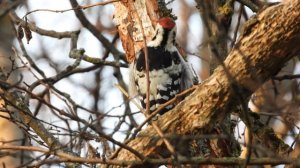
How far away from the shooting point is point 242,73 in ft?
11.4

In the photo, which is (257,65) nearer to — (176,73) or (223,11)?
(223,11)

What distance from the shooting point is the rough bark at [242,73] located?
3402 millimetres

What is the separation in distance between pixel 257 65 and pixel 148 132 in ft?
2.42

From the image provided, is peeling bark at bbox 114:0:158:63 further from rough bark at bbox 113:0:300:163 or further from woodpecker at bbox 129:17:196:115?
rough bark at bbox 113:0:300:163

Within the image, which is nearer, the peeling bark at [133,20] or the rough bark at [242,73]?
the rough bark at [242,73]

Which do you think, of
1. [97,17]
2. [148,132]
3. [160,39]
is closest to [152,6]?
[160,39]

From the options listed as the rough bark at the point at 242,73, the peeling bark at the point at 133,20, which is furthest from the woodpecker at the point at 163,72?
the rough bark at the point at 242,73

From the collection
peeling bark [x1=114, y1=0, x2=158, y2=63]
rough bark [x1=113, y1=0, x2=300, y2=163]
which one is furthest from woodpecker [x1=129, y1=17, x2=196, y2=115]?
rough bark [x1=113, y1=0, x2=300, y2=163]

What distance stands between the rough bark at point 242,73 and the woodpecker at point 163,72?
1.46 metres

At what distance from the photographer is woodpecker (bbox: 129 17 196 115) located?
5.18 m

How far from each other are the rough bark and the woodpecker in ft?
4.80

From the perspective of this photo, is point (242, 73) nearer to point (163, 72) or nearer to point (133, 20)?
point (133, 20)

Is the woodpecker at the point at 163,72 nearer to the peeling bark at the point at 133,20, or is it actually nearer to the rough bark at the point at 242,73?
the peeling bark at the point at 133,20

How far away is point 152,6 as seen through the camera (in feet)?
16.7
